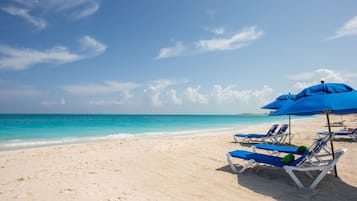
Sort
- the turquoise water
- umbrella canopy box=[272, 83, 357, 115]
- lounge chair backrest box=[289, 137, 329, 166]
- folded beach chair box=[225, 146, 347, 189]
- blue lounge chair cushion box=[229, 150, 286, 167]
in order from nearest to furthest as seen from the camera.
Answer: umbrella canopy box=[272, 83, 357, 115], folded beach chair box=[225, 146, 347, 189], lounge chair backrest box=[289, 137, 329, 166], blue lounge chair cushion box=[229, 150, 286, 167], the turquoise water

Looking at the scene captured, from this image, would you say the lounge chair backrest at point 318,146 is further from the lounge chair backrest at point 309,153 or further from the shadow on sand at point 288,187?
the shadow on sand at point 288,187

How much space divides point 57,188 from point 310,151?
4827 mm

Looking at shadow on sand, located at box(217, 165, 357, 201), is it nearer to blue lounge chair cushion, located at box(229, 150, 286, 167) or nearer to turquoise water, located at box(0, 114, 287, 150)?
blue lounge chair cushion, located at box(229, 150, 286, 167)

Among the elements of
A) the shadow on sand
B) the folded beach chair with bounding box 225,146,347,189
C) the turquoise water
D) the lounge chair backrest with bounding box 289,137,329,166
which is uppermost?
the lounge chair backrest with bounding box 289,137,329,166

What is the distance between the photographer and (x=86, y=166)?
5461 millimetres

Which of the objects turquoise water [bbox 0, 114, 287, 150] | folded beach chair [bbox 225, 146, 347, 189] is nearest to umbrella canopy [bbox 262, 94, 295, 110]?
folded beach chair [bbox 225, 146, 347, 189]

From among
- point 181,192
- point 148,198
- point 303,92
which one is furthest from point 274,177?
point 148,198

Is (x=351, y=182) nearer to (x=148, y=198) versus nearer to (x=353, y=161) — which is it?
(x=353, y=161)

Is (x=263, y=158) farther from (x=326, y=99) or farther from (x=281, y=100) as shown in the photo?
(x=281, y=100)

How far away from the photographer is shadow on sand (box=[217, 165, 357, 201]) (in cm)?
356

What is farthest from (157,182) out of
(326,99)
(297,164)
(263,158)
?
(326,99)

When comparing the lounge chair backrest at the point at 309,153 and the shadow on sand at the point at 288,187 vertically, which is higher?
the lounge chair backrest at the point at 309,153

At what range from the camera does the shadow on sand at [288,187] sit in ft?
11.7

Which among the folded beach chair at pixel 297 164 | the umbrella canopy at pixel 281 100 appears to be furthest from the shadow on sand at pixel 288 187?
the umbrella canopy at pixel 281 100
